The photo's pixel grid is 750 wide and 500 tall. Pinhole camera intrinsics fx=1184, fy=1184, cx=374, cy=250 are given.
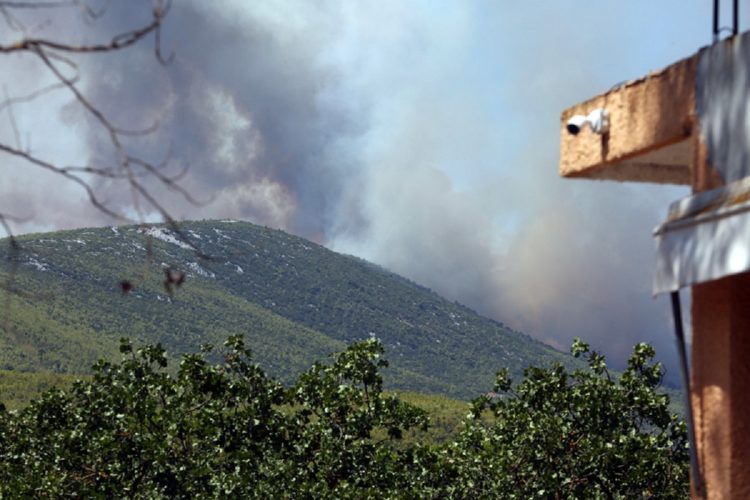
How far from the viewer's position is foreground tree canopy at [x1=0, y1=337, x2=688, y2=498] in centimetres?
1969

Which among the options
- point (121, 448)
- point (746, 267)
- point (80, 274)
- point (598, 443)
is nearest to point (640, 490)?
point (598, 443)

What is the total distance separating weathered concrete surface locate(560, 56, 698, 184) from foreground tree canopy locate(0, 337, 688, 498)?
12262 mm

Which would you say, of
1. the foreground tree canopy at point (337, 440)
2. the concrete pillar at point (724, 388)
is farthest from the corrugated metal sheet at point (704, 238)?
the foreground tree canopy at point (337, 440)

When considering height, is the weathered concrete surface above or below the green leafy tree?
below

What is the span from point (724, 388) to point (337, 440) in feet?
48.1

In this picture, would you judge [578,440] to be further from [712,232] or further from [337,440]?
[712,232]

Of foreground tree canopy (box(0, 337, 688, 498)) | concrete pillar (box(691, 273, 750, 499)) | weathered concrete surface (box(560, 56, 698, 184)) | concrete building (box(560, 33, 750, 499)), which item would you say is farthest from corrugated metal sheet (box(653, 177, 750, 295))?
foreground tree canopy (box(0, 337, 688, 498))

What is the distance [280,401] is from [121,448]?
2.94 m

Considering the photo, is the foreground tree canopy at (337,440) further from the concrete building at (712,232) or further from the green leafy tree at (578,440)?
the concrete building at (712,232)

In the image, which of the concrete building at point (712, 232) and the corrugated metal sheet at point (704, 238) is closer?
the corrugated metal sheet at point (704, 238)

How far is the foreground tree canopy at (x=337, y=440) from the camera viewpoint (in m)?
19.7

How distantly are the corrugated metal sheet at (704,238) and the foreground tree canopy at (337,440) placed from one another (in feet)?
43.2

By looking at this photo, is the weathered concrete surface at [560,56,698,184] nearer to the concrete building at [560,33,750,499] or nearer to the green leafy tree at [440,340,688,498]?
the concrete building at [560,33,750,499]

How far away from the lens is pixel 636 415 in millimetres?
21688
